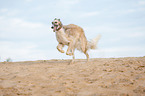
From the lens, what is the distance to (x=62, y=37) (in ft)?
32.8

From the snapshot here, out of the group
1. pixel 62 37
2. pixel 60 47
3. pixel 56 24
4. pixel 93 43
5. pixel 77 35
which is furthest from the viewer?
pixel 93 43

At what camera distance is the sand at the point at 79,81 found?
596 centimetres

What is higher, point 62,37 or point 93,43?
point 62,37

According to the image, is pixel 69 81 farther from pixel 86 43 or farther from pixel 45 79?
pixel 86 43

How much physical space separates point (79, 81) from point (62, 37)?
3619 millimetres

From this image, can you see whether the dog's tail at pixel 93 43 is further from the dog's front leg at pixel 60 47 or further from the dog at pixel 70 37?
the dog's front leg at pixel 60 47

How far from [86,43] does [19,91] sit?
5.85 metres

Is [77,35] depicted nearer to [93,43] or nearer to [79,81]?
[93,43]

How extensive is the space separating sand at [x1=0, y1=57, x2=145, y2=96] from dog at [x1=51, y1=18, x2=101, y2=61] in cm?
176

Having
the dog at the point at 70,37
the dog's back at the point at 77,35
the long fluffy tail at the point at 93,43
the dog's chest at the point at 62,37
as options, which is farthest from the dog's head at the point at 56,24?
the long fluffy tail at the point at 93,43

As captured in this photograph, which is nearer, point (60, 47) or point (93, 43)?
point (60, 47)

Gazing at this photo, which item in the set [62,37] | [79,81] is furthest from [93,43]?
[79,81]

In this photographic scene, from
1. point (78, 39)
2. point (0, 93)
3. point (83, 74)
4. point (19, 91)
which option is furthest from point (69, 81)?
point (78, 39)

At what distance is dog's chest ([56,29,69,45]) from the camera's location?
996 cm
